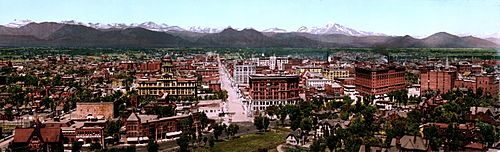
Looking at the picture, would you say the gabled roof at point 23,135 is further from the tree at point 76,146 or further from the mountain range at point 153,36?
the mountain range at point 153,36

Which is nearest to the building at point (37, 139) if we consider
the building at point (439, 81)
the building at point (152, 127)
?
the building at point (152, 127)

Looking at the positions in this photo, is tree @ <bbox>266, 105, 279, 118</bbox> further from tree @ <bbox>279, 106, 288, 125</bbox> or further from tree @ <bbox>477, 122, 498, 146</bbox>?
tree @ <bbox>477, 122, 498, 146</bbox>

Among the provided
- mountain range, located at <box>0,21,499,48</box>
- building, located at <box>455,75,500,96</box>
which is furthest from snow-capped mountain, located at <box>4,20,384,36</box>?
building, located at <box>455,75,500,96</box>

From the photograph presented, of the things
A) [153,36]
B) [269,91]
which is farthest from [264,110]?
[153,36]

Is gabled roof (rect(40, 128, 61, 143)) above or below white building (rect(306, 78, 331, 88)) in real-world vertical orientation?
below

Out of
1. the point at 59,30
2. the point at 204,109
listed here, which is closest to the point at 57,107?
the point at 204,109
